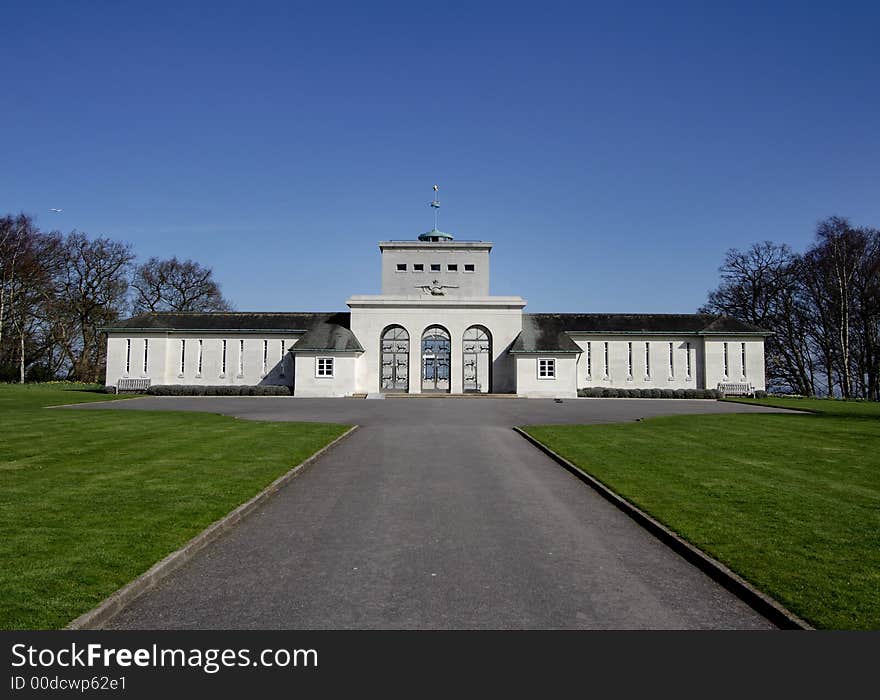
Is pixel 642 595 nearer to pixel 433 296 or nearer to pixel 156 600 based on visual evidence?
pixel 156 600

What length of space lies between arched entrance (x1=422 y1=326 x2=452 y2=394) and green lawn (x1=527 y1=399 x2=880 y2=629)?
97.9 feet

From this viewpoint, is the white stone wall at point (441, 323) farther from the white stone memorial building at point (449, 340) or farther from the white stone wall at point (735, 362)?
the white stone wall at point (735, 362)

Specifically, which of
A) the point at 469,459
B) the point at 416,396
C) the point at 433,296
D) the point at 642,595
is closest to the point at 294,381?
the point at 416,396

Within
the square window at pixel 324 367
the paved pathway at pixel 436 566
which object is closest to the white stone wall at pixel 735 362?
the square window at pixel 324 367

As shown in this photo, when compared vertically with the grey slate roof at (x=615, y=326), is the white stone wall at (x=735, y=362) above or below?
below

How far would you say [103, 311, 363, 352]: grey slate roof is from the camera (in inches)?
1764

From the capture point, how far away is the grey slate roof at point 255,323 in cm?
4481

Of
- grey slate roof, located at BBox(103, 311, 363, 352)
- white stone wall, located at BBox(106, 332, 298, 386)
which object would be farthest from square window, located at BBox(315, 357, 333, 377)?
white stone wall, located at BBox(106, 332, 298, 386)

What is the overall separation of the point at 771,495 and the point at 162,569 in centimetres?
898

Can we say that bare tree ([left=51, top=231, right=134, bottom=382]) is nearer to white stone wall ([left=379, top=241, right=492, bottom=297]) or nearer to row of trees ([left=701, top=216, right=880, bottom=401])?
white stone wall ([left=379, top=241, right=492, bottom=297])

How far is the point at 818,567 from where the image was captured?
20.6ft

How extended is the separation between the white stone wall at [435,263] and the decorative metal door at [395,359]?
13.2 feet

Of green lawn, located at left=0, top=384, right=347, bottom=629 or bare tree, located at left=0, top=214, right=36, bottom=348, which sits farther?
bare tree, located at left=0, top=214, right=36, bottom=348
